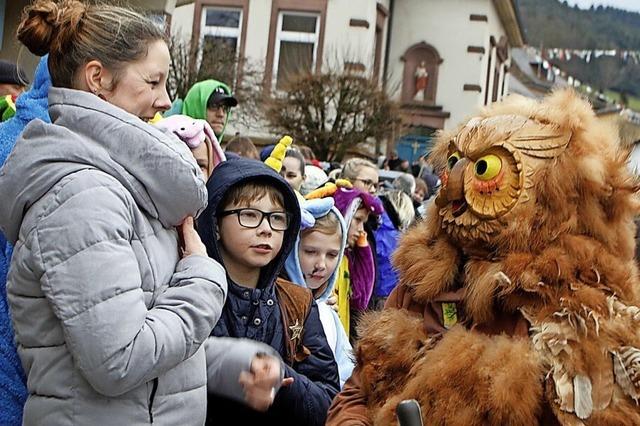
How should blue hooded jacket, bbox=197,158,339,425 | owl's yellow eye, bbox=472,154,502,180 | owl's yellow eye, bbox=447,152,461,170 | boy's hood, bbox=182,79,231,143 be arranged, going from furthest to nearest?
boy's hood, bbox=182,79,231,143, blue hooded jacket, bbox=197,158,339,425, owl's yellow eye, bbox=447,152,461,170, owl's yellow eye, bbox=472,154,502,180

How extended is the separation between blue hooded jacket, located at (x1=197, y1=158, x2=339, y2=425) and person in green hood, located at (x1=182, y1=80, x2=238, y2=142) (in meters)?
2.09

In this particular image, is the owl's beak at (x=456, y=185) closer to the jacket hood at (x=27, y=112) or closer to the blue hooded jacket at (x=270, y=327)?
the blue hooded jacket at (x=270, y=327)

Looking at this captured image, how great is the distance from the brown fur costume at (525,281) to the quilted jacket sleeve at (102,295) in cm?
74

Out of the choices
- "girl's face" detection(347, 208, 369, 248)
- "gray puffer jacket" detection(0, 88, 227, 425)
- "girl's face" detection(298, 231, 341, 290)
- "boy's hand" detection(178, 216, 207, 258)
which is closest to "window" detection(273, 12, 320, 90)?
"girl's face" detection(347, 208, 369, 248)

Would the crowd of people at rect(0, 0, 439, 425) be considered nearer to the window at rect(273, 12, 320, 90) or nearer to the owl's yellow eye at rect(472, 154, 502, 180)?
the owl's yellow eye at rect(472, 154, 502, 180)

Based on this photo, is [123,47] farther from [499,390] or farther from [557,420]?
[557,420]

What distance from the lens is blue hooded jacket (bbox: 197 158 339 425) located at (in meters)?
2.95

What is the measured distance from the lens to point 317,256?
454 cm

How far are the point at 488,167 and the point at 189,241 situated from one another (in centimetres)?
87

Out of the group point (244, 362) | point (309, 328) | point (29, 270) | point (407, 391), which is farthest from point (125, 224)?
point (309, 328)

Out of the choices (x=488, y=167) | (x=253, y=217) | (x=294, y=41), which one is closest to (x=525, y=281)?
(x=488, y=167)

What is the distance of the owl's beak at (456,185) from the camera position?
2.69 m

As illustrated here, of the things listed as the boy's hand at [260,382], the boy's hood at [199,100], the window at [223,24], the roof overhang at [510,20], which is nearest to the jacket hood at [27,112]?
the boy's hand at [260,382]

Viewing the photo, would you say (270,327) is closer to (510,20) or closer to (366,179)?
(366,179)
